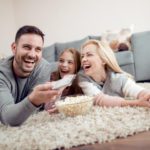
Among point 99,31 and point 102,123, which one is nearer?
point 102,123

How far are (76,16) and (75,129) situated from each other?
2872 mm

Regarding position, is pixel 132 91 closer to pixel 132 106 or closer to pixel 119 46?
pixel 132 106

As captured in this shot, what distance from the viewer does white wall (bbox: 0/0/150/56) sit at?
3465mm

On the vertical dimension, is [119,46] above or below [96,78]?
above

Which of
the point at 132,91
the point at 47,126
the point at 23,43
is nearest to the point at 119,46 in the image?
the point at 132,91

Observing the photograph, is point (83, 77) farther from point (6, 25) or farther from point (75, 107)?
point (6, 25)

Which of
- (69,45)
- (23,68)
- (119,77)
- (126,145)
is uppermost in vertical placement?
(69,45)

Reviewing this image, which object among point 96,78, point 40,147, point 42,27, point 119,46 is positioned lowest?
point 40,147

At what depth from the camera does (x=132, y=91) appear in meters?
1.70

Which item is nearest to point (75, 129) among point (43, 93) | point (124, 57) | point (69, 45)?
point (43, 93)

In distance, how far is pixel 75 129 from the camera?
1.06 m

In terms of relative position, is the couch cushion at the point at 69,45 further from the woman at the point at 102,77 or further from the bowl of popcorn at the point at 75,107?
the bowl of popcorn at the point at 75,107

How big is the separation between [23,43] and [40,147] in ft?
2.54

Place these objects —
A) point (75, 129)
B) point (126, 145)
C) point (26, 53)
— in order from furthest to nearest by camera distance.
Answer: point (26, 53) → point (75, 129) → point (126, 145)
